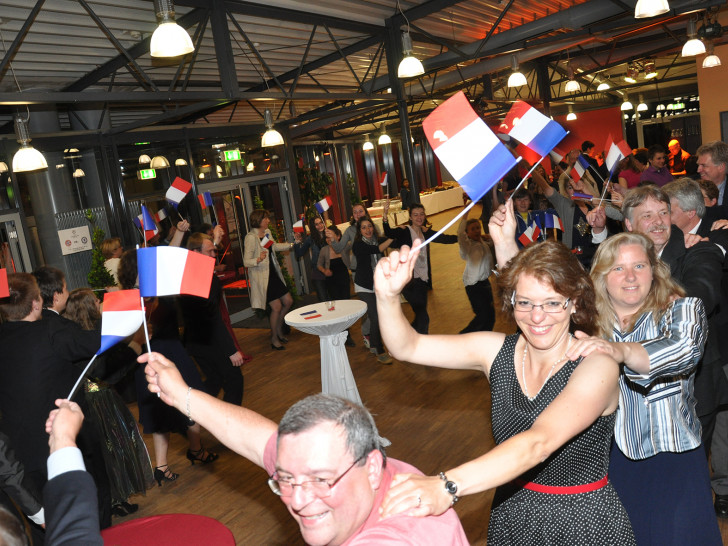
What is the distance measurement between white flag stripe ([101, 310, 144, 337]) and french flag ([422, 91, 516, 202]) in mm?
1176

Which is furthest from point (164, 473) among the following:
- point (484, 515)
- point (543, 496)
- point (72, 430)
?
point (543, 496)

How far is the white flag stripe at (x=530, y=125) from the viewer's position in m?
2.39

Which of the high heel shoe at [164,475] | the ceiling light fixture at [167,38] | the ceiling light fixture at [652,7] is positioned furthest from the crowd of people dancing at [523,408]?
the ceiling light fixture at [652,7]

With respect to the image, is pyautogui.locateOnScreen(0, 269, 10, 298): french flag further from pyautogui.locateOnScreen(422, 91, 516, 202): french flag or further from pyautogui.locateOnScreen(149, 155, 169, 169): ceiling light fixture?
pyautogui.locateOnScreen(149, 155, 169, 169): ceiling light fixture

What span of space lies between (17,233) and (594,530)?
8.58m

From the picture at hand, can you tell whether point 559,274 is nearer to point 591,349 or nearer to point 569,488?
point 591,349

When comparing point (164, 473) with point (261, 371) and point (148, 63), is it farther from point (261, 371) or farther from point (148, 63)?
point (148, 63)

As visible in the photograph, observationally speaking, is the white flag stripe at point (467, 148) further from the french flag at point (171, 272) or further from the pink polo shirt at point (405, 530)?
the pink polo shirt at point (405, 530)

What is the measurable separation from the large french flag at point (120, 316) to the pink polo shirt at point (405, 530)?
47.5 inches

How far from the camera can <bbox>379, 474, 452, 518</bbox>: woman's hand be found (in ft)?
4.10

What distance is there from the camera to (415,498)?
1262mm

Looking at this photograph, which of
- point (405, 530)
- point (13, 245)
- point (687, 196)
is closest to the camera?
point (405, 530)

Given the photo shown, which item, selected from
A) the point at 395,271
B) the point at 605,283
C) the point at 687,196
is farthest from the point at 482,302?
the point at 395,271

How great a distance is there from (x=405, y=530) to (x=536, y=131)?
1.68m
